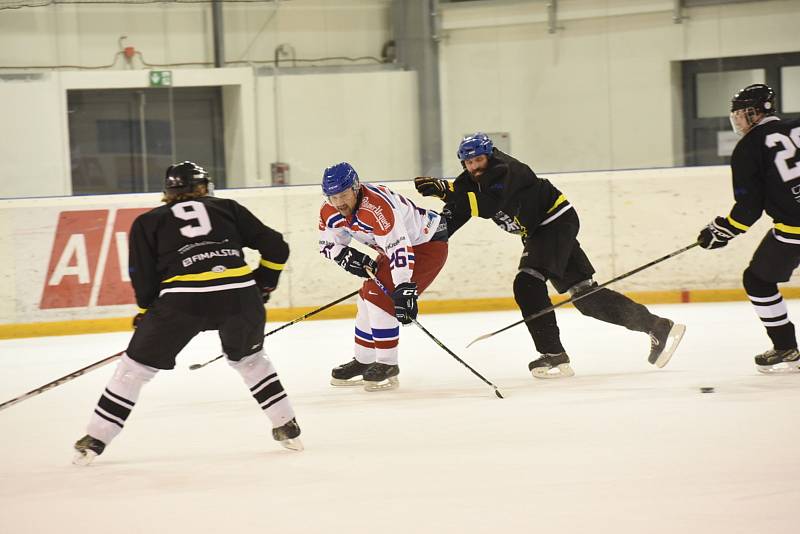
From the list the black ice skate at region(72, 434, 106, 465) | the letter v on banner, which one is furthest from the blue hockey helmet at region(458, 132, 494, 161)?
the letter v on banner

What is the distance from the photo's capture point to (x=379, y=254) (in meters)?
4.59

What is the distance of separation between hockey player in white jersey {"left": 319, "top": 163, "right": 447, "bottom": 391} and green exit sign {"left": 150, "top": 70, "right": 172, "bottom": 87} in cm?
408

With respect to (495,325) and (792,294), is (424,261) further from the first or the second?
(792,294)

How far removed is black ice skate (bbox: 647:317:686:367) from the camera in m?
4.75

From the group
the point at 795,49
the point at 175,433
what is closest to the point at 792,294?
the point at 795,49

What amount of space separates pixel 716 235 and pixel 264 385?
6.81 feet

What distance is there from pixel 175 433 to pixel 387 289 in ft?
3.60

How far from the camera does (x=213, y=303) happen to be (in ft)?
10.8

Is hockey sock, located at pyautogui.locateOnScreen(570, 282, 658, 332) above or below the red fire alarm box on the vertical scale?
below

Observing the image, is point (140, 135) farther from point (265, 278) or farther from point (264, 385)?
point (264, 385)

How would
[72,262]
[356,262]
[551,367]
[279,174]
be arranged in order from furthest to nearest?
[279,174], [72,262], [551,367], [356,262]

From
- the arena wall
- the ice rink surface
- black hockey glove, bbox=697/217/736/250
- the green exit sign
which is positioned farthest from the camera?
the green exit sign

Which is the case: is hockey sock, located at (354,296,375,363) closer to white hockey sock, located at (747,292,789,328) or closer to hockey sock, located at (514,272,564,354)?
hockey sock, located at (514,272,564,354)

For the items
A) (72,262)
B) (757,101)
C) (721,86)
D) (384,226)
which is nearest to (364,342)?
(384,226)
